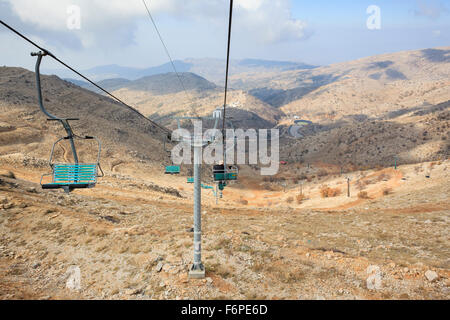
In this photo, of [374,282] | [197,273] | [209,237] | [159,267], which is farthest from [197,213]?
[374,282]

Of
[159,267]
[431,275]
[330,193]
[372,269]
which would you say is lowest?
[330,193]

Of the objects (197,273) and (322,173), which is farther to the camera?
(322,173)

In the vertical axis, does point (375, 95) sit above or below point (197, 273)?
above

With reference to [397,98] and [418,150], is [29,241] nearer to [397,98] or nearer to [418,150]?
[418,150]

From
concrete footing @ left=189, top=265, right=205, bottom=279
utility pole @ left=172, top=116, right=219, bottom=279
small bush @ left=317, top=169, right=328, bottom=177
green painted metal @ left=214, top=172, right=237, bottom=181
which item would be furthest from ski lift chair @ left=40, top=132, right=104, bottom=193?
small bush @ left=317, top=169, right=328, bottom=177

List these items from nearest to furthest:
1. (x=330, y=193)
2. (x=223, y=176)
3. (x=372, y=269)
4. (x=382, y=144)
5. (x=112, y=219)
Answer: (x=372, y=269), (x=112, y=219), (x=223, y=176), (x=330, y=193), (x=382, y=144)

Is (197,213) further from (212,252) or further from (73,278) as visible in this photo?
(73,278)

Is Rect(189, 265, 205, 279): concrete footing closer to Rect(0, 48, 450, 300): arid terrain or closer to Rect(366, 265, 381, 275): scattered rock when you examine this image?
Rect(0, 48, 450, 300): arid terrain
